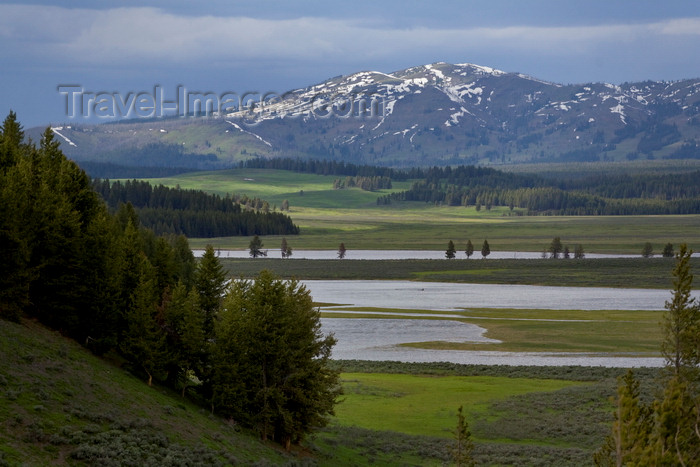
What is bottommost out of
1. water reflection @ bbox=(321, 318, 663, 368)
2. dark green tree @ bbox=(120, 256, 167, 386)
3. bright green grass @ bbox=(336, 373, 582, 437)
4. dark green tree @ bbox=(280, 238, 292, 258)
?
water reflection @ bbox=(321, 318, 663, 368)

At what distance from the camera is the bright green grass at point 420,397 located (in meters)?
48.9

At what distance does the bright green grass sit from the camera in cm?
4894

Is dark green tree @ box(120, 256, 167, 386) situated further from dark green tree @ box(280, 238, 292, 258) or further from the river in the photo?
dark green tree @ box(280, 238, 292, 258)

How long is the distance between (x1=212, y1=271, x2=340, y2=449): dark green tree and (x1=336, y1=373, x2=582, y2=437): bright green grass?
7931 millimetres

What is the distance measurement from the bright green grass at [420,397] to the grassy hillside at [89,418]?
11506 millimetres

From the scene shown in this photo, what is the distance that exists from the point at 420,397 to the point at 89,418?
2708 cm

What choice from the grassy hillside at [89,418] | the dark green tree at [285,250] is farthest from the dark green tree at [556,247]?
the grassy hillside at [89,418]

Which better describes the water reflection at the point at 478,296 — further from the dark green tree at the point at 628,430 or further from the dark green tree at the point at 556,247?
the dark green tree at the point at 628,430

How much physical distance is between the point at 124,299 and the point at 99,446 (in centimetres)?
1604

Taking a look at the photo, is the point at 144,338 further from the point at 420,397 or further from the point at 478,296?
the point at 478,296

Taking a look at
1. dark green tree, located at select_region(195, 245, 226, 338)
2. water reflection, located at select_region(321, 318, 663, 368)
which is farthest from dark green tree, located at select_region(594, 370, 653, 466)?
water reflection, located at select_region(321, 318, 663, 368)

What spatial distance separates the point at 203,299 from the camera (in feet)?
149

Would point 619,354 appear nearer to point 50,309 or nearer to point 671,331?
point 671,331

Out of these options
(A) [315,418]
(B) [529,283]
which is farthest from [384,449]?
(B) [529,283]
